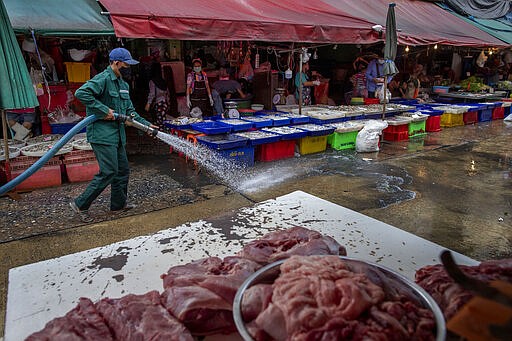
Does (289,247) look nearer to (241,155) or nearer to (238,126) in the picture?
(241,155)

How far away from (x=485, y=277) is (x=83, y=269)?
213cm

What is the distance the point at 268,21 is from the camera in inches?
289

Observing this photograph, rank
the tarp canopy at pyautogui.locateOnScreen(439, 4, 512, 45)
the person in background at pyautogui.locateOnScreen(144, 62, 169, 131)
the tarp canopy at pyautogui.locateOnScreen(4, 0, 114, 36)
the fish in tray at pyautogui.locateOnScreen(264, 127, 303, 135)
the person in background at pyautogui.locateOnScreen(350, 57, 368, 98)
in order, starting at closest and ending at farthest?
1. the tarp canopy at pyautogui.locateOnScreen(4, 0, 114, 36)
2. the fish in tray at pyautogui.locateOnScreen(264, 127, 303, 135)
3. the person in background at pyautogui.locateOnScreen(144, 62, 169, 131)
4. the person in background at pyautogui.locateOnScreen(350, 57, 368, 98)
5. the tarp canopy at pyautogui.locateOnScreen(439, 4, 512, 45)

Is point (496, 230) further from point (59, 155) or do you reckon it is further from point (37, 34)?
point (37, 34)

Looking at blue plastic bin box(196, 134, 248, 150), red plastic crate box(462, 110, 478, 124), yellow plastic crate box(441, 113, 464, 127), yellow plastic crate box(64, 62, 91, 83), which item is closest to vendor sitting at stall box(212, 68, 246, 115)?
blue plastic bin box(196, 134, 248, 150)

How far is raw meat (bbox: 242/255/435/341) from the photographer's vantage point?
1201 mm

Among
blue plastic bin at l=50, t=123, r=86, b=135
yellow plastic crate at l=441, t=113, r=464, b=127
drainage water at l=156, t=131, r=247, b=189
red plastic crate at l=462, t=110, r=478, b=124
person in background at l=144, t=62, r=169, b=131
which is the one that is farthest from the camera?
red plastic crate at l=462, t=110, r=478, b=124

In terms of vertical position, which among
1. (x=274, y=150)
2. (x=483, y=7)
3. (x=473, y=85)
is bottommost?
(x=274, y=150)

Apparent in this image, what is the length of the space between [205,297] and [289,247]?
2.24ft

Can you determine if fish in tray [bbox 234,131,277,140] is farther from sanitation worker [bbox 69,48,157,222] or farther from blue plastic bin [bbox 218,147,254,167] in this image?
sanitation worker [bbox 69,48,157,222]

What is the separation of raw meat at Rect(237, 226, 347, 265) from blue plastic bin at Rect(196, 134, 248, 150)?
480 cm

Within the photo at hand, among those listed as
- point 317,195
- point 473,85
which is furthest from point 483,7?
point 317,195

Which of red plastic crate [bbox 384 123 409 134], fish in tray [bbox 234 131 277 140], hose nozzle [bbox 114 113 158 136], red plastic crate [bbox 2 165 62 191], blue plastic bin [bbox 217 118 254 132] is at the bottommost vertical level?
red plastic crate [bbox 2 165 62 191]

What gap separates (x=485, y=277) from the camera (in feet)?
5.44
